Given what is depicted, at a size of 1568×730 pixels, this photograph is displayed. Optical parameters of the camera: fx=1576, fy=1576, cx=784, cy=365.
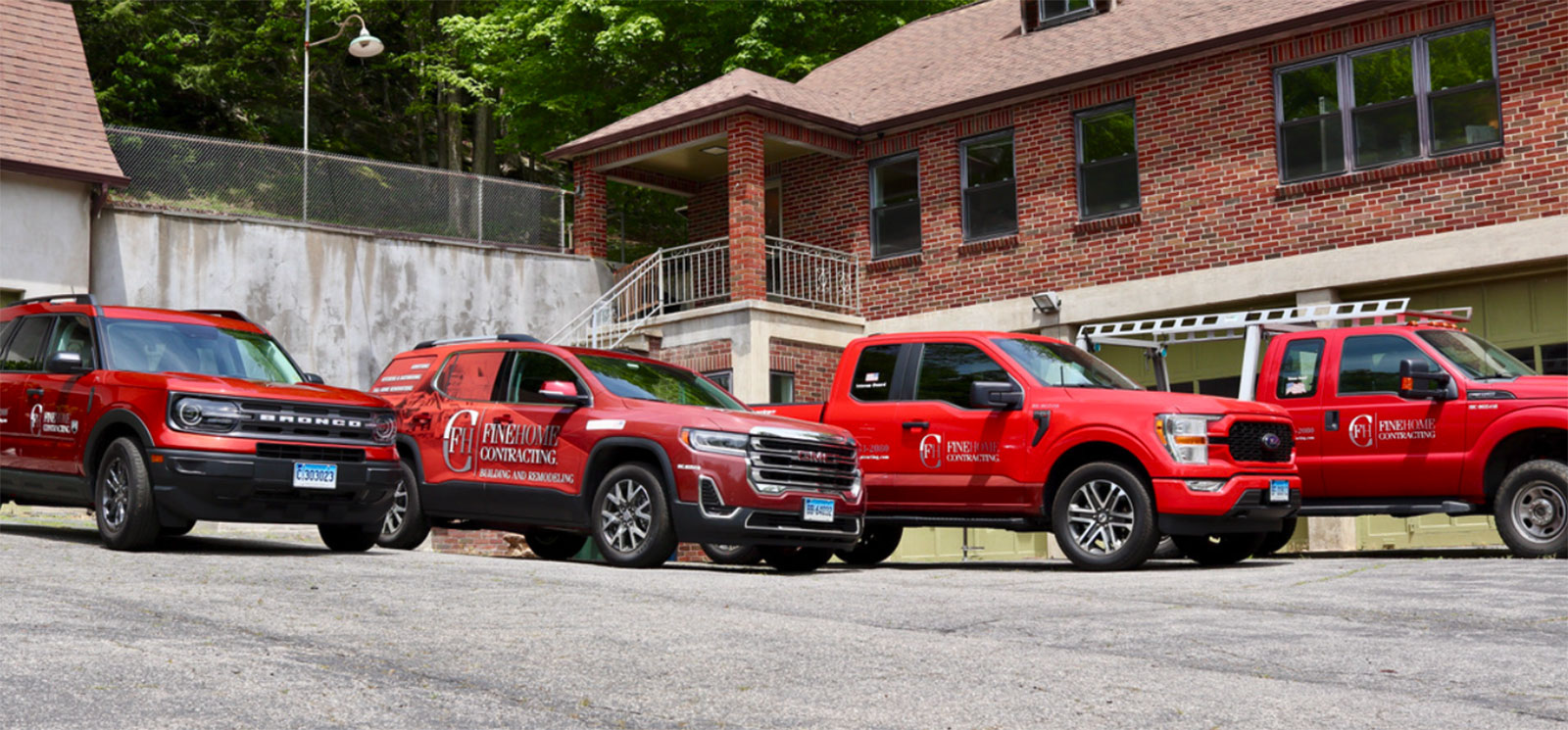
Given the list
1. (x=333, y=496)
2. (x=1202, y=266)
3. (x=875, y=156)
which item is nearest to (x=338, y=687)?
(x=333, y=496)

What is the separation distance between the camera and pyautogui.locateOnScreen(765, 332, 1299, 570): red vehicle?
12.1 m

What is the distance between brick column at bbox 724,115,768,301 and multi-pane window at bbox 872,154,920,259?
210 cm

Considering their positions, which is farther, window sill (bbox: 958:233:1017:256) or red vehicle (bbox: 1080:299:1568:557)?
window sill (bbox: 958:233:1017:256)

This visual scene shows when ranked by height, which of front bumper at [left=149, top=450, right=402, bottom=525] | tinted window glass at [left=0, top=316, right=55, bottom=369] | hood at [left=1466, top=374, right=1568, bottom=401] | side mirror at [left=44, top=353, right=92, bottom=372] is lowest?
front bumper at [left=149, top=450, right=402, bottom=525]

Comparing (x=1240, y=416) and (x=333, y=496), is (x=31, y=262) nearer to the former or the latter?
(x=333, y=496)

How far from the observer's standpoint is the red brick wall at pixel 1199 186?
17969mm

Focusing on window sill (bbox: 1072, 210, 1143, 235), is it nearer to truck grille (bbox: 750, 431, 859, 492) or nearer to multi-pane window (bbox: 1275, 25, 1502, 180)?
multi-pane window (bbox: 1275, 25, 1502, 180)

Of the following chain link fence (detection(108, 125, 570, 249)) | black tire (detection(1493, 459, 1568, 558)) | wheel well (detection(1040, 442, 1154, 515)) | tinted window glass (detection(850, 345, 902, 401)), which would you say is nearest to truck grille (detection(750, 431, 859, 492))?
tinted window glass (detection(850, 345, 902, 401))

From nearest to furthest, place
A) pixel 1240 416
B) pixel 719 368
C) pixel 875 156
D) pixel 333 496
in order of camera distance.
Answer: pixel 333 496, pixel 1240 416, pixel 719 368, pixel 875 156

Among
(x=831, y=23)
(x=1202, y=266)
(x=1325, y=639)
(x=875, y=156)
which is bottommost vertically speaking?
(x=1325, y=639)

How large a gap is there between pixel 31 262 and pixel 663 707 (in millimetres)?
17826

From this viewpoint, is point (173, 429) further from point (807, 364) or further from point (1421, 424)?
point (807, 364)

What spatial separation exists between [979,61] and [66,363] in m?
16.3

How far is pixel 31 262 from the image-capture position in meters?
20.8
